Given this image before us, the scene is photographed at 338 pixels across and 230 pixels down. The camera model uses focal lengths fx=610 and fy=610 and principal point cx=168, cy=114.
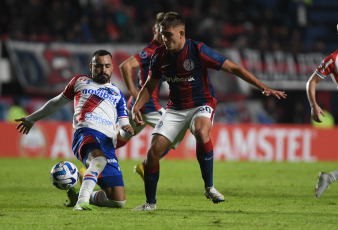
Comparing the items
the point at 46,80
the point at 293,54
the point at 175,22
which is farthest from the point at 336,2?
the point at 175,22

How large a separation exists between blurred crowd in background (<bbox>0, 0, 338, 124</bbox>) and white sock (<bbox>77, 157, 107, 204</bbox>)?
12.5 meters

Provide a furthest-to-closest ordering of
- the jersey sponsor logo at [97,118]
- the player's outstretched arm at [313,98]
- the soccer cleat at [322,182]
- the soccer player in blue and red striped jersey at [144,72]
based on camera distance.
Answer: the soccer player in blue and red striped jersey at [144,72], the soccer cleat at [322,182], the player's outstretched arm at [313,98], the jersey sponsor logo at [97,118]

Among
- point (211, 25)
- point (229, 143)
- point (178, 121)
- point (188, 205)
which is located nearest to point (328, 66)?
point (178, 121)

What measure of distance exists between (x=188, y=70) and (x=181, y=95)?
0.97 ft

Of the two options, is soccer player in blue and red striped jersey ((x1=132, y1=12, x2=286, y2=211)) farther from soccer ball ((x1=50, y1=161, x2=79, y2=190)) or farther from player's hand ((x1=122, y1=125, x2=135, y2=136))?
soccer ball ((x1=50, y1=161, x2=79, y2=190))

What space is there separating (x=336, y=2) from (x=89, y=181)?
64.2ft

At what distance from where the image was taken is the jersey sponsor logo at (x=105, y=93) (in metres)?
6.86

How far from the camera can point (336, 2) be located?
23.5 m

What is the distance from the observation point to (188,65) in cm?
646

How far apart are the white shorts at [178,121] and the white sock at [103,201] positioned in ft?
2.87

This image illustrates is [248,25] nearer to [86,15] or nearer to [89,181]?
[86,15]

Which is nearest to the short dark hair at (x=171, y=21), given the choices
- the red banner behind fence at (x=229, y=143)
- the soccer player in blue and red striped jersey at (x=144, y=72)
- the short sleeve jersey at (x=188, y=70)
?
the short sleeve jersey at (x=188, y=70)

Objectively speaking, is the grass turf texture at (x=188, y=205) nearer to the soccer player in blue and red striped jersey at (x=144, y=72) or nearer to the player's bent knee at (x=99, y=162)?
the player's bent knee at (x=99, y=162)

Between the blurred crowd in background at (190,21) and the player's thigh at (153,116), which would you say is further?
the blurred crowd in background at (190,21)
